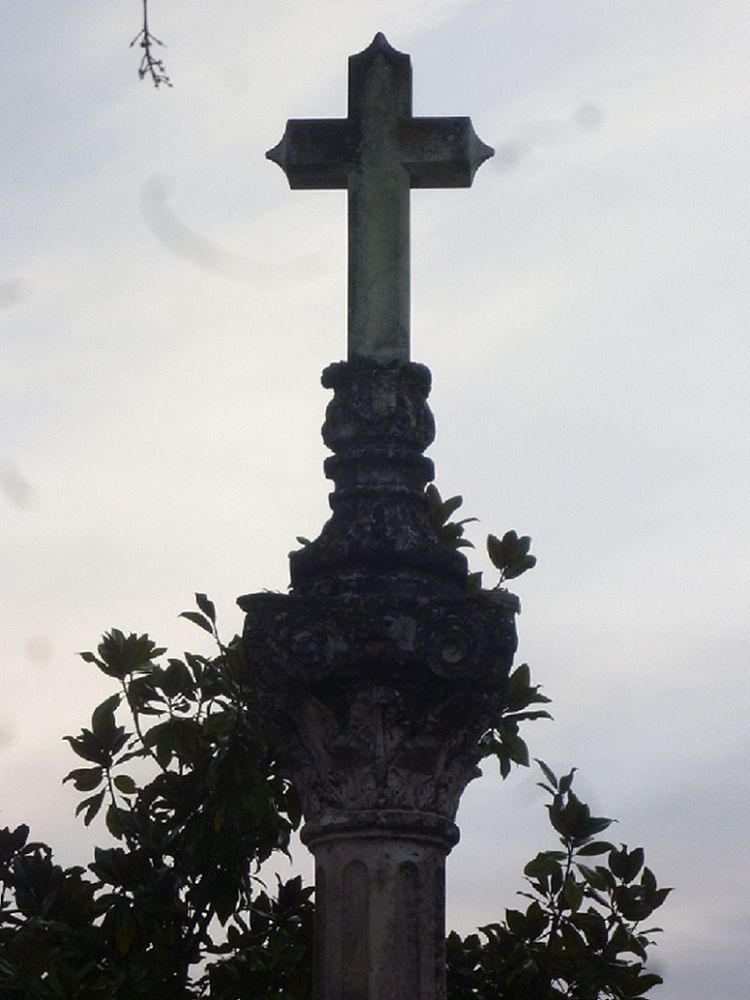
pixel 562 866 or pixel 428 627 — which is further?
pixel 562 866

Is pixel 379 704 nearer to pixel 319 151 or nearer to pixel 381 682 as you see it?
pixel 381 682

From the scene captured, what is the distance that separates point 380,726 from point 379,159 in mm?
2528

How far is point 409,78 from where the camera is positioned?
8.09 meters

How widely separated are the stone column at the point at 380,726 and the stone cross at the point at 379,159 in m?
1.32

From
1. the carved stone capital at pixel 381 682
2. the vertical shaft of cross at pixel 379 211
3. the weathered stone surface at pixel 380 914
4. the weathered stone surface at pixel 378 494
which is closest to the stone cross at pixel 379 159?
the vertical shaft of cross at pixel 379 211

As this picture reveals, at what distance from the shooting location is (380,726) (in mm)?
6855

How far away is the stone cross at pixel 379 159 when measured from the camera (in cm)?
780

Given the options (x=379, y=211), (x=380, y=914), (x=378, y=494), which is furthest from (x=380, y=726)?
(x=379, y=211)

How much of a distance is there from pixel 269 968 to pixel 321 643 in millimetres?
2238

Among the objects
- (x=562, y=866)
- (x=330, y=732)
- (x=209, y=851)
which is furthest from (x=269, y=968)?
(x=330, y=732)

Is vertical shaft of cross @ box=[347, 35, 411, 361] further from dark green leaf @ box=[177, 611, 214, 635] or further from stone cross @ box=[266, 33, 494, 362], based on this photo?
dark green leaf @ box=[177, 611, 214, 635]

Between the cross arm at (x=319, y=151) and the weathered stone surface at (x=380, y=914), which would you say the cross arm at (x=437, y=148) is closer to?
the cross arm at (x=319, y=151)

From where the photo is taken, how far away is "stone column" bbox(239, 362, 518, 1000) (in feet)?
22.2

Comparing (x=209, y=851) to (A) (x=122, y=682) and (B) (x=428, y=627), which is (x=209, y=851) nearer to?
(A) (x=122, y=682)
